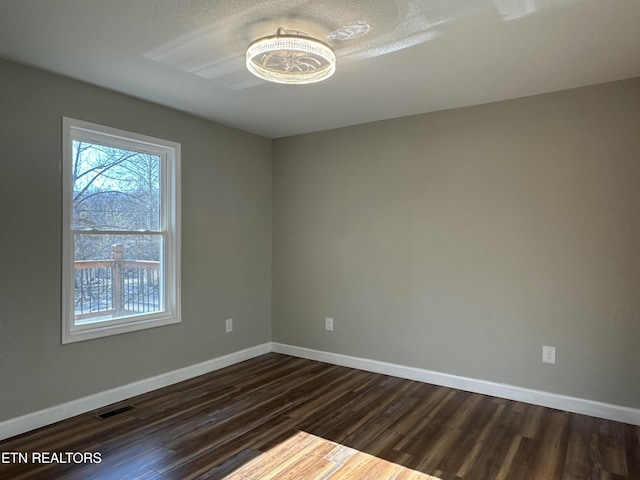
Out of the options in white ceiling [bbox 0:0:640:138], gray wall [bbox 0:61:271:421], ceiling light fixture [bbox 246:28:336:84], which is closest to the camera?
white ceiling [bbox 0:0:640:138]

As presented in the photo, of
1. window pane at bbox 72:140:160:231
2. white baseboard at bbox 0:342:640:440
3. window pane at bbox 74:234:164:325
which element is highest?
window pane at bbox 72:140:160:231

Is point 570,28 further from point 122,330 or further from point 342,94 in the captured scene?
point 122,330

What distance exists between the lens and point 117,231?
10.7 feet

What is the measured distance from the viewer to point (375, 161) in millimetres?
3980

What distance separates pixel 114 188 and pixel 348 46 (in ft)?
6.91

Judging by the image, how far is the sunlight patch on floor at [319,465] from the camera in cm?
220

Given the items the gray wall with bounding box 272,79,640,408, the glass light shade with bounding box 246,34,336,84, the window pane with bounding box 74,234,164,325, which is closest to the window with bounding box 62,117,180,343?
the window pane with bounding box 74,234,164,325

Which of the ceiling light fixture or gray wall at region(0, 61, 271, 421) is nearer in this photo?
the ceiling light fixture

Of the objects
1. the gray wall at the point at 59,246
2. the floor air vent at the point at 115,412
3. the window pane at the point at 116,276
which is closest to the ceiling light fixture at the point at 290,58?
the gray wall at the point at 59,246

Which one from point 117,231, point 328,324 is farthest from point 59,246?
point 328,324

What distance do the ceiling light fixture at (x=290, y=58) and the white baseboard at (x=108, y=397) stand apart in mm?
2570

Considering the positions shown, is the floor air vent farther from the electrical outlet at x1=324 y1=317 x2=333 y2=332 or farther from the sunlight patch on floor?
the electrical outlet at x1=324 y1=317 x2=333 y2=332

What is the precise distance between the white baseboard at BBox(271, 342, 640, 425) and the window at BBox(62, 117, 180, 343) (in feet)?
5.35

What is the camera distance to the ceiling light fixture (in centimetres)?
216
